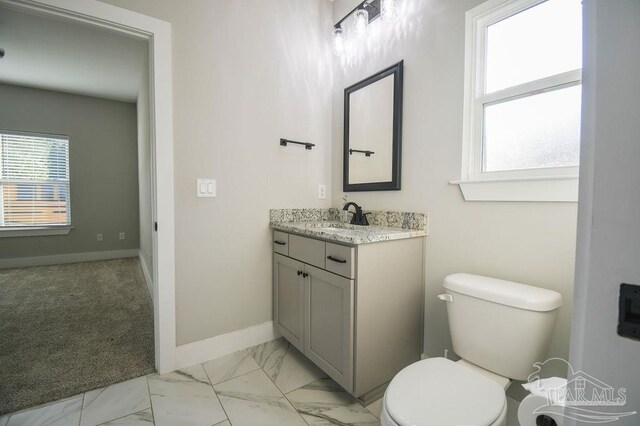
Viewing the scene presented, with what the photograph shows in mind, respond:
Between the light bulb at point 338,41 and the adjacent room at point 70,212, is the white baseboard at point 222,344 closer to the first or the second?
the adjacent room at point 70,212

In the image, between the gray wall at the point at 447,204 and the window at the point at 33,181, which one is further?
the window at the point at 33,181

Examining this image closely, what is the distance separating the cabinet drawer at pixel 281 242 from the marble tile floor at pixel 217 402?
74 centimetres

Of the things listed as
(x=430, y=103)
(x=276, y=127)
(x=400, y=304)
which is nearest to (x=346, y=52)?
(x=276, y=127)

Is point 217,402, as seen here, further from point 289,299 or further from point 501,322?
point 501,322

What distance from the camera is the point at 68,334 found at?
220 centimetres

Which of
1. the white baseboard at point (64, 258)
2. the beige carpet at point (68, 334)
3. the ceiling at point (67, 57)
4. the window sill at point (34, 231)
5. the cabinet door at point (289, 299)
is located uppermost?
the ceiling at point (67, 57)

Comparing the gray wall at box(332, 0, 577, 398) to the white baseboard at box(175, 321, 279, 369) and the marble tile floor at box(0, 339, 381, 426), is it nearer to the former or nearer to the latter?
the marble tile floor at box(0, 339, 381, 426)

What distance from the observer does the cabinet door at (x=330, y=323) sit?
1.40 m

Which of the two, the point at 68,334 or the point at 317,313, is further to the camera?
the point at 68,334

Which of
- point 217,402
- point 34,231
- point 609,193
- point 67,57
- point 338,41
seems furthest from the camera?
point 34,231

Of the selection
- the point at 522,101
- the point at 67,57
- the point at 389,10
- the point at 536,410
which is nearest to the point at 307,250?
the point at 536,410

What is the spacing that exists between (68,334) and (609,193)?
313 centimetres

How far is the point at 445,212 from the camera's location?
157 cm

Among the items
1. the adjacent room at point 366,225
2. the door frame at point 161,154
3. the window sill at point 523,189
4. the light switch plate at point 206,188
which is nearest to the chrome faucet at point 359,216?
the adjacent room at point 366,225
